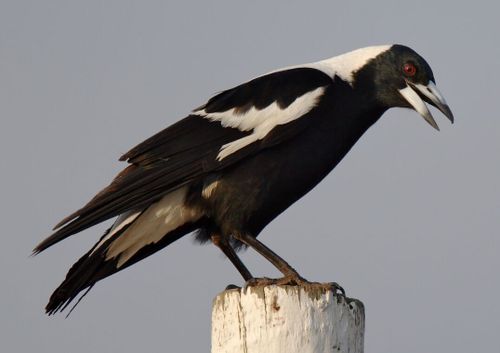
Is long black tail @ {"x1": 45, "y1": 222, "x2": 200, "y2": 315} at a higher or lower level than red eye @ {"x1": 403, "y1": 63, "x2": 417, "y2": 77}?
lower

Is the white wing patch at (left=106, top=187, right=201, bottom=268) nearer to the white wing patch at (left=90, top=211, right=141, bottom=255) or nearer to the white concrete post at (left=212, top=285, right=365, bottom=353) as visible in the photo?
the white wing patch at (left=90, top=211, right=141, bottom=255)

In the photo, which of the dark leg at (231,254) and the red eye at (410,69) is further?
the red eye at (410,69)

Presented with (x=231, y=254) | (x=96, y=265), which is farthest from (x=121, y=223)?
(x=231, y=254)

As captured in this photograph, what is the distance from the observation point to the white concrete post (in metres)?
4.09

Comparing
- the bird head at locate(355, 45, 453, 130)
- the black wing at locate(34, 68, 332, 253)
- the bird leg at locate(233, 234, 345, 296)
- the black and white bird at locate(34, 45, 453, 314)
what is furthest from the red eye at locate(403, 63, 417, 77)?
the bird leg at locate(233, 234, 345, 296)

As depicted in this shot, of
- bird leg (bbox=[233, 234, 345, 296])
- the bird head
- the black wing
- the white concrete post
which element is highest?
the bird head

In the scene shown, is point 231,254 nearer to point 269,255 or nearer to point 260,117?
point 269,255

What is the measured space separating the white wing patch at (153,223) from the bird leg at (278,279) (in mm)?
359

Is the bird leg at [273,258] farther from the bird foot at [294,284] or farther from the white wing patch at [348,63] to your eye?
the white wing patch at [348,63]

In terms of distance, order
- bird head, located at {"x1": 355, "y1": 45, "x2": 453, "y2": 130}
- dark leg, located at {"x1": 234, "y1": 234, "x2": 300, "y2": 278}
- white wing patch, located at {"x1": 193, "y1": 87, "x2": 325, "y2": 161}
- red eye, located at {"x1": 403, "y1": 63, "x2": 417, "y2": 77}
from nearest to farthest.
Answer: dark leg, located at {"x1": 234, "y1": 234, "x2": 300, "y2": 278}, white wing patch, located at {"x1": 193, "y1": 87, "x2": 325, "y2": 161}, bird head, located at {"x1": 355, "y1": 45, "x2": 453, "y2": 130}, red eye, located at {"x1": 403, "y1": 63, "x2": 417, "y2": 77}

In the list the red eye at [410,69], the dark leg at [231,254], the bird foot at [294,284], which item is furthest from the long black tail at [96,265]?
the red eye at [410,69]

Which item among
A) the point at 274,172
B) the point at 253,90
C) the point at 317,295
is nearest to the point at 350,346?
the point at 317,295

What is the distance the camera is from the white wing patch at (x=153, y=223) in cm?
611

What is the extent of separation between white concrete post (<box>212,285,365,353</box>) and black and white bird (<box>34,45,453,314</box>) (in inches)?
58.3
